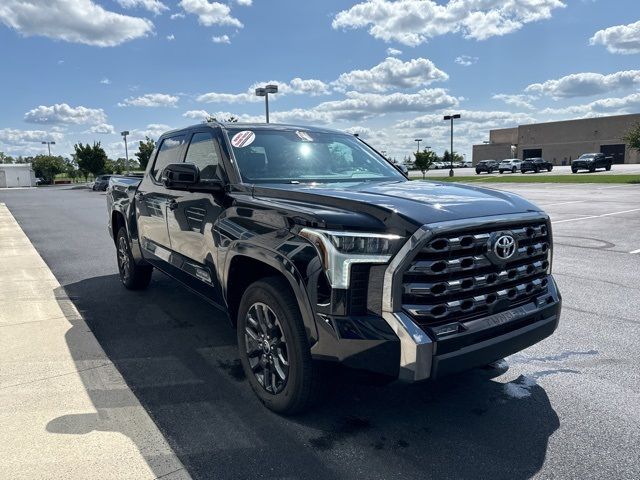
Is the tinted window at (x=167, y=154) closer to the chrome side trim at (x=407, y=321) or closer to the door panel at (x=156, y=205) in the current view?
the door panel at (x=156, y=205)

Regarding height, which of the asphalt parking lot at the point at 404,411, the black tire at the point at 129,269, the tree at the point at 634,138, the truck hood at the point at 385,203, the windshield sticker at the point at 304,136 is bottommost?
the asphalt parking lot at the point at 404,411

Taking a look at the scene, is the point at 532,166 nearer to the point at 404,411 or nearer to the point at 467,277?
the point at 404,411

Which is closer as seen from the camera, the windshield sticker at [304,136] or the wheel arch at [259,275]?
the wheel arch at [259,275]

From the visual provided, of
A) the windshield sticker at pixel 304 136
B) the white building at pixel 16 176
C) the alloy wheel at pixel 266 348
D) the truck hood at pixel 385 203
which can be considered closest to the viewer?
the truck hood at pixel 385 203

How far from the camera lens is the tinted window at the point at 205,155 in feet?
12.7

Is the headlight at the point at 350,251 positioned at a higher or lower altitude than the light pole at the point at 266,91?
lower

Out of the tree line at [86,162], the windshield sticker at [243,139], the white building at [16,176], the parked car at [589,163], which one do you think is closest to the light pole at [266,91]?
the tree line at [86,162]

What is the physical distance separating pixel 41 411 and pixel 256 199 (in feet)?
6.33

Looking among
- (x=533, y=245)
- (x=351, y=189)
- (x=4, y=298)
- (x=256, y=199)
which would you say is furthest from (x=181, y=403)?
(x=4, y=298)

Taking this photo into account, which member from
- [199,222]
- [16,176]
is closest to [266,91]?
[199,222]

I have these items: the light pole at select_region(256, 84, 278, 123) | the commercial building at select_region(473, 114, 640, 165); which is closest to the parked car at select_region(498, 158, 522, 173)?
the commercial building at select_region(473, 114, 640, 165)

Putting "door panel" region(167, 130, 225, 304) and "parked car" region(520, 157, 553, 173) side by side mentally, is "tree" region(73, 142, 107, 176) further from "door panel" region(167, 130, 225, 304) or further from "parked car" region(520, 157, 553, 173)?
"door panel" region(167, 130, 225, 304)

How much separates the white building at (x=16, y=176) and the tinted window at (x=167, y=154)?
8019cm

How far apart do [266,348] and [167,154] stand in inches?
111
